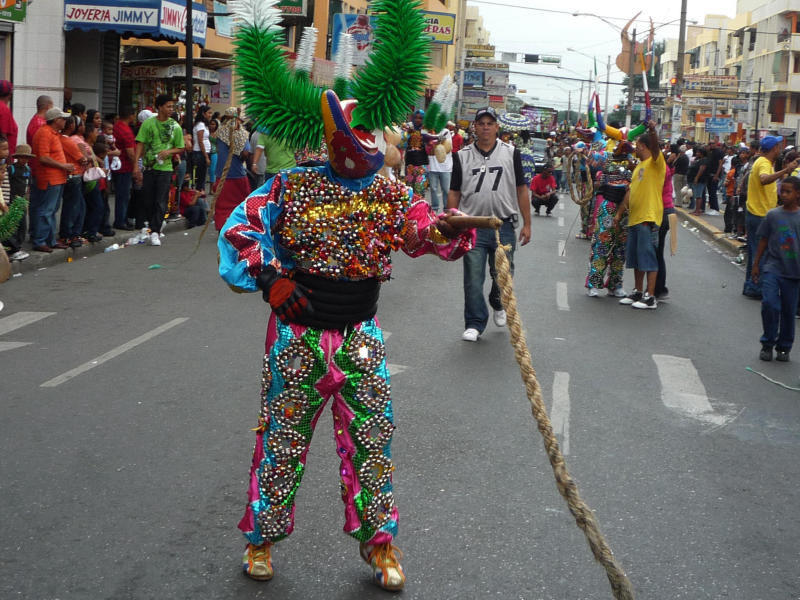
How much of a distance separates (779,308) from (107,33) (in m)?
16.8

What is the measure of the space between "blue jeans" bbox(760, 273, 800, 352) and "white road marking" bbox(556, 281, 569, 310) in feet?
8.23

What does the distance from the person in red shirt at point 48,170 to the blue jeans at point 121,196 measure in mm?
2278

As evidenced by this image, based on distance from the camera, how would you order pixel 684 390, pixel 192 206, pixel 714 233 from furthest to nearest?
1. pixel 714 233
2. pixel 192 206
3. pixel 684 390

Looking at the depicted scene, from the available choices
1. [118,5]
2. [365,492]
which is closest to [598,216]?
[365,492]

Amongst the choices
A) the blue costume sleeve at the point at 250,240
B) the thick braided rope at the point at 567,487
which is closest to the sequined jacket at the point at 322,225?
the blue costume sleeve at the point at 250,240

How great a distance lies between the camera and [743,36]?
8150 centimetres

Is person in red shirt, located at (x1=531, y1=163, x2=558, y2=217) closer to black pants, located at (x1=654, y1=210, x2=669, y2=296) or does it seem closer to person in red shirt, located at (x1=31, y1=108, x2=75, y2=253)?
black pants, located at (x1=654, y1=210, x2=669, y2=296)

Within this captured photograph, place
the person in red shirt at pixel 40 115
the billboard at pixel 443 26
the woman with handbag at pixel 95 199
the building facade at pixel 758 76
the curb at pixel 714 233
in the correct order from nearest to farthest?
the person in red shirt at pixel 40 115 < the woman with handbag at pixel 95 199 < the curb at pixel 714 233 < the billboard at pixel 443 26 < the building facade at pixel 758 76

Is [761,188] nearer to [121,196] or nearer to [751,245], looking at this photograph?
[751,245]

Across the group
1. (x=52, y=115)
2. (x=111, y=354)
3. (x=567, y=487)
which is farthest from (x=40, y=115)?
(x=567, y=487)

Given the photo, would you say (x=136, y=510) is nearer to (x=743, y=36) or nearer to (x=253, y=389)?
(x=253, y=389)

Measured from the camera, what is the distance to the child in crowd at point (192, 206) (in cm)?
1638

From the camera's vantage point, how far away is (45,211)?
12758 millimetres

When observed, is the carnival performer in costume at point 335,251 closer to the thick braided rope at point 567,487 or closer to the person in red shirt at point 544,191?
the thick braided rope at point 567,487
